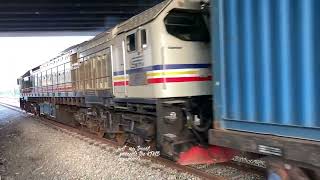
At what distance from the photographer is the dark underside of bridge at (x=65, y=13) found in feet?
90.6

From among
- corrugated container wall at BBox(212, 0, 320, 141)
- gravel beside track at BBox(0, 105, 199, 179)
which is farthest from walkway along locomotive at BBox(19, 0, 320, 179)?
gravel beside track at BBox(0, 105, 199, 179)

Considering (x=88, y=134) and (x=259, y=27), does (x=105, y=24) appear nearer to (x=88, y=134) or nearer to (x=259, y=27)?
(x=88, y=134)

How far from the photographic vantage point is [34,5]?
27906mm

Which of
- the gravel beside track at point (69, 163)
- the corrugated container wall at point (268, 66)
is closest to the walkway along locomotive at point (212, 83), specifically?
the corrugated container wall at point (268, 66)

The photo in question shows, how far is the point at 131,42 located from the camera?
32.9 feet

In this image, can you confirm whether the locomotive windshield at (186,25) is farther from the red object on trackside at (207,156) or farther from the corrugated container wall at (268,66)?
the corrugated container wall at (268,66)

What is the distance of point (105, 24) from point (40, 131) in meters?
20.1

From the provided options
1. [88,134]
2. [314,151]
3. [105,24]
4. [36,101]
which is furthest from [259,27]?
[105,24]

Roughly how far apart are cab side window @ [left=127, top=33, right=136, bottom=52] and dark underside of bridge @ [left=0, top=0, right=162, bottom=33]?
17.7 meters

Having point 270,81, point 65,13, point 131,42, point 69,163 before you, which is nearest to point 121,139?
point 69,163

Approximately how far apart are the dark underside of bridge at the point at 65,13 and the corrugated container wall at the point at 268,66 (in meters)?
21.8

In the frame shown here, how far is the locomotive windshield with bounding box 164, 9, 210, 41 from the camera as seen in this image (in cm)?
888

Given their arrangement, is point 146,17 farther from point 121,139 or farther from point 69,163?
point 121,139

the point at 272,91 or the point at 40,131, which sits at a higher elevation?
the point at 272,91
